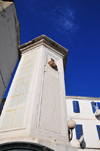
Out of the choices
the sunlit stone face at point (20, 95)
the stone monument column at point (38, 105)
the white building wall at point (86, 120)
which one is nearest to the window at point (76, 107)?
the white building wall at point (86, 120)

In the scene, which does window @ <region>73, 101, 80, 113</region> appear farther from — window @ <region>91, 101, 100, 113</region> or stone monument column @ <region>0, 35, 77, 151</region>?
stone monument column @ <region>0, 35, 77, 151</region>

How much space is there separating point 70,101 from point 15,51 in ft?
31.0

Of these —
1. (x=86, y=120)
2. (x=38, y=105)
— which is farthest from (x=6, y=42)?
(x=86, y=120)

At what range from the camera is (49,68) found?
5.80 meters

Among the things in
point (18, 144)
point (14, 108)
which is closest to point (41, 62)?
point (14, 108)

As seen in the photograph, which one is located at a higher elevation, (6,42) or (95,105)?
(95,105)

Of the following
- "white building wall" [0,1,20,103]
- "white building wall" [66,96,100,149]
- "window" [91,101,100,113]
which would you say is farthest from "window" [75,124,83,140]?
"white building wall" [0,1,20,103]

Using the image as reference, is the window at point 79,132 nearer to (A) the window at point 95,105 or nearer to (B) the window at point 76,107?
(B) the window at point 76,107

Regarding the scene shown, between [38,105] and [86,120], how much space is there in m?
11.3

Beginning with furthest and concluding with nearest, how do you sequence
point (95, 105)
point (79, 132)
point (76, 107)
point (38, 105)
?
point (95, 105) → point (76, 107) → point (79, 132) → point (38, 105)

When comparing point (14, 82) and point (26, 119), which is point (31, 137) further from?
point (14, 82)

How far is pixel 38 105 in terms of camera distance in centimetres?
411

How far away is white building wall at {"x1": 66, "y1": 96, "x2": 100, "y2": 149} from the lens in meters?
12.3

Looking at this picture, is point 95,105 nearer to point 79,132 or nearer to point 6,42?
point 79,132
